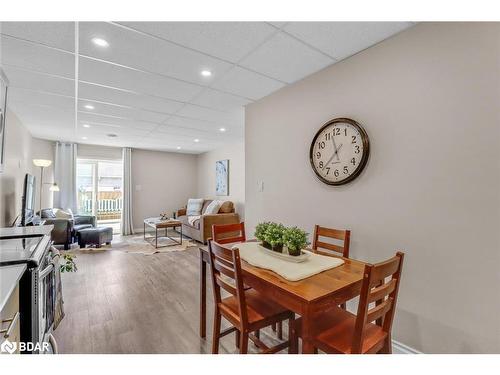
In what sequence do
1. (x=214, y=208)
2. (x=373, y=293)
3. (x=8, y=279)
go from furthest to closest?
(x=214, y=208), (x=373, y=293), (x=8, y=279)

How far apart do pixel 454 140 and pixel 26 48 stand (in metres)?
3.21

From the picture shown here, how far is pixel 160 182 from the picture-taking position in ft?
23.4

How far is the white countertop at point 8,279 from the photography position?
0.86 meters

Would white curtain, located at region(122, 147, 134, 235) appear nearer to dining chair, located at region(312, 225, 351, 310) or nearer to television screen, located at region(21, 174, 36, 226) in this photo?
television screen, located at region(21, 174, 36, 226)

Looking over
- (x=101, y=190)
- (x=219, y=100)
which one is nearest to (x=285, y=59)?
(x=219, y=100)

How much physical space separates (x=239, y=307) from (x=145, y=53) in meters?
2.08

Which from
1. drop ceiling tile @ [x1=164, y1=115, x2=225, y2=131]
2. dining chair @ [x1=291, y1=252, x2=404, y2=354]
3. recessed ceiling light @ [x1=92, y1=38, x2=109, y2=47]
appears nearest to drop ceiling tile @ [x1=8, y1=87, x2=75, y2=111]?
drop ceiling tile @ [x1=164, y1=115, x2=225, y2=131]

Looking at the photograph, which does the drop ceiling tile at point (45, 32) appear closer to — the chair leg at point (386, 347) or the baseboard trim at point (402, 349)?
the chair leg at point (386, 347)

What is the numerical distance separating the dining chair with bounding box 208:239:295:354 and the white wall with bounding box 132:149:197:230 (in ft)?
19.2

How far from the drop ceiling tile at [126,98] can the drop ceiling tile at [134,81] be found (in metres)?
0.15

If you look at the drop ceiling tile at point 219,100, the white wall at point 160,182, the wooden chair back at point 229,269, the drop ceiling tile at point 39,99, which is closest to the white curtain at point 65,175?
the white wall at point 160,182

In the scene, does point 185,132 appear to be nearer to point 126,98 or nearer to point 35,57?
point 126,98

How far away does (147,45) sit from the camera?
1853 mm
